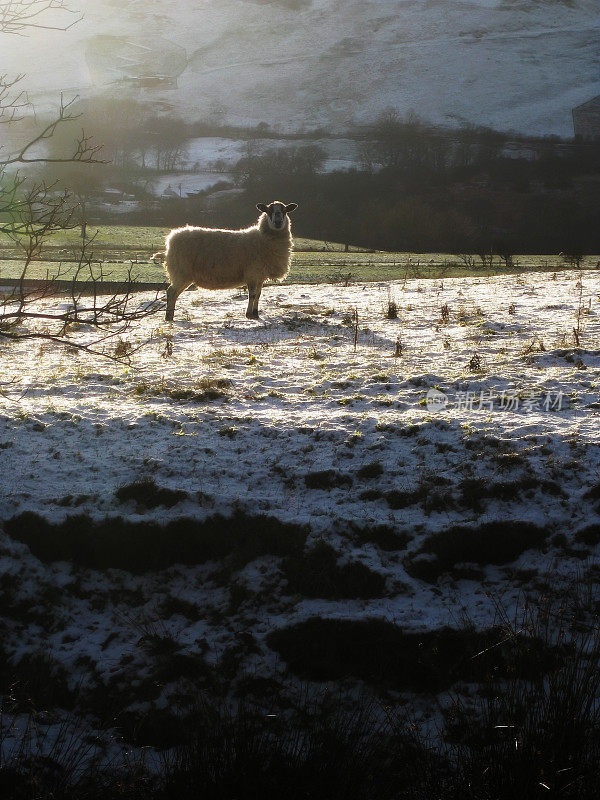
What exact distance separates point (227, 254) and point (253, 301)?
4.25 ft

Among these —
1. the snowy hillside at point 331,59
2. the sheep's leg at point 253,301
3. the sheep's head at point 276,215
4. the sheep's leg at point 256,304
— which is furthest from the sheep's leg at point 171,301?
the snowy hillside at point 331,59

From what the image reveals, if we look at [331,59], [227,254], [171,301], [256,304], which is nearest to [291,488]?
[256,304]

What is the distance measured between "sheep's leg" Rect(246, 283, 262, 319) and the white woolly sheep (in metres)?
0.02

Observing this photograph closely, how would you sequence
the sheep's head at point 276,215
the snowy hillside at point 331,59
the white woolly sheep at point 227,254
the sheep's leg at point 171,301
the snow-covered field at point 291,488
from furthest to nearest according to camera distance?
1. the snowy hillside at point 331,59
2. the white woolly sheep at point 227,254
3. the sheep's head at point 276,215
4. the sheep's leg at point 171,301
5. the snow-covered field at point 291,488

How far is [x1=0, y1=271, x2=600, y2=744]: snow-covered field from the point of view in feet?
18.0

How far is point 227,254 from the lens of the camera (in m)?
14.3

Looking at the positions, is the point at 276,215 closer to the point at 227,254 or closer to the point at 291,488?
the point at 227,254

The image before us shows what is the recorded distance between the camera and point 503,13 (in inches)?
6373

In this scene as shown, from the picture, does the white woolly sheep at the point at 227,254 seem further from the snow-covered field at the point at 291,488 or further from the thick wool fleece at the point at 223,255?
the snow-covered field at the point at 291,488

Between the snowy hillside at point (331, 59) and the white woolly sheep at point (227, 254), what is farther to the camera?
the snowy hillside at point (331, 59)

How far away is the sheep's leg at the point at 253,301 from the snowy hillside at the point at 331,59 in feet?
357

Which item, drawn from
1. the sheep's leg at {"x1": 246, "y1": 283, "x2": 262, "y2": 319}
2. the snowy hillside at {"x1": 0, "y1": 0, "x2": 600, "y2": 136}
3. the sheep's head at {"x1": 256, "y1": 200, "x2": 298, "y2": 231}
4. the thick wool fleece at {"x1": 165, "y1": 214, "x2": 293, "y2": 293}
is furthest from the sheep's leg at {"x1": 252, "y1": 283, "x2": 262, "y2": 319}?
the snowy hillside at {"x1": 0, "y1": 0, "x2": 600, "y2": 136}

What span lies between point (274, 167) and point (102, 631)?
303ft

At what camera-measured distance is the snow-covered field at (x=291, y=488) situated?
18.0 ft
